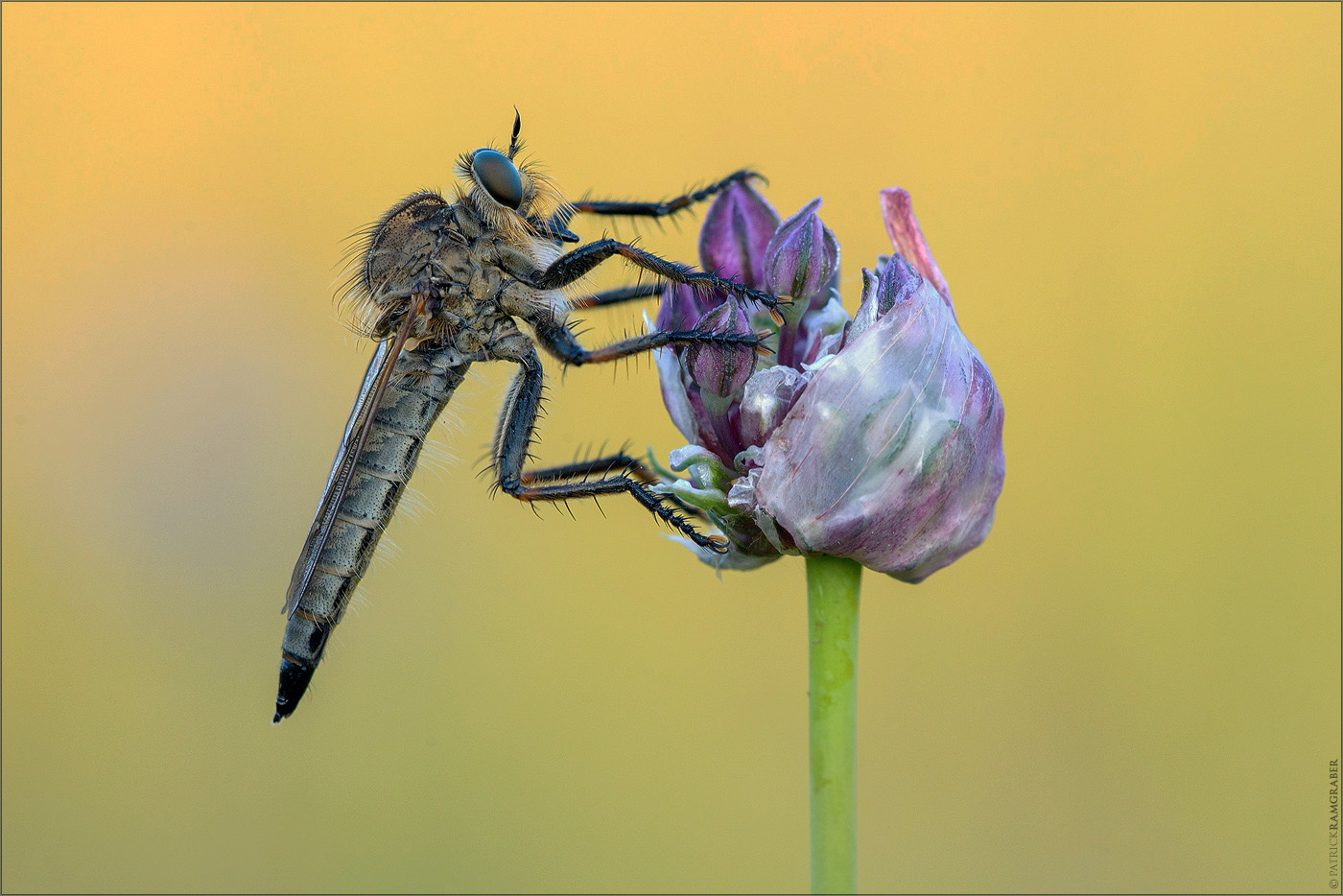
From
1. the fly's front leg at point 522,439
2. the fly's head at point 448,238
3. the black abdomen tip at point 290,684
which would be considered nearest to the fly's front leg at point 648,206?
the fly's head at point 448,238

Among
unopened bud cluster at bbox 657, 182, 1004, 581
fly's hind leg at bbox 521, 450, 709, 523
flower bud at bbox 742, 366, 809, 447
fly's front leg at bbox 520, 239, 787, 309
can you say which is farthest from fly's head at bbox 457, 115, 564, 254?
flower bud at bbox 742, 366, 809, 447

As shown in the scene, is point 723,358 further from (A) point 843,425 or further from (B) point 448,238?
(B) point 448,238

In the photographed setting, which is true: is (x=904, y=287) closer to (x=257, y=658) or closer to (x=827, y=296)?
(x=827, y=296)

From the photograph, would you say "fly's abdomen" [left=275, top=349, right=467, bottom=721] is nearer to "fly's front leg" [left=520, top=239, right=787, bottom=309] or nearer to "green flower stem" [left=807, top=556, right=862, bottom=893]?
"fly's front leg" [left=520, top=239, right=787, bottom=309]

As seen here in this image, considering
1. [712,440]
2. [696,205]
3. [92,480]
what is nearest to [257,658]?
[92,480]

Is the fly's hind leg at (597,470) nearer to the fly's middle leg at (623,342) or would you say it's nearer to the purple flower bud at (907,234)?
the fly's middle leg at (623,342)

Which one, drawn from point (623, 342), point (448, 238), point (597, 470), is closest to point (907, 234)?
point (623, 342)
